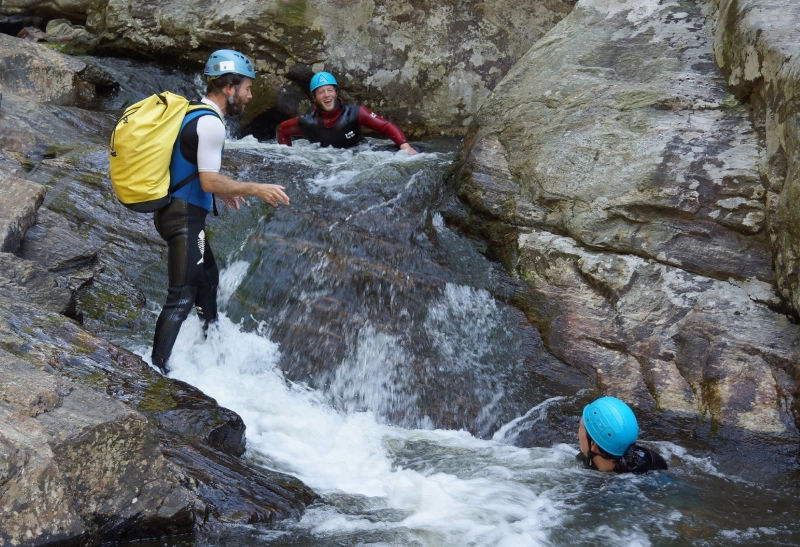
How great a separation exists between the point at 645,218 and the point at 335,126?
441cm

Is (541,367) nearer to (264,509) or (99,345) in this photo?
(264,509)

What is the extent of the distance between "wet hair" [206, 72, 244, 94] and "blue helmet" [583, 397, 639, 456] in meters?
2.98

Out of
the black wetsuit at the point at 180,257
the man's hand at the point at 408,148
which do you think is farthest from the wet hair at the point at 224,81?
the man's hand at the point at 408,148

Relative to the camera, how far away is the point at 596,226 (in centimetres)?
567

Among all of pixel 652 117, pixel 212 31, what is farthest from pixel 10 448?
pixel 212 31

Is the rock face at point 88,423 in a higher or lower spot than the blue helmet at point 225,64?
lower

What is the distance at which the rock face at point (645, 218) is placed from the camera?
4863 mm

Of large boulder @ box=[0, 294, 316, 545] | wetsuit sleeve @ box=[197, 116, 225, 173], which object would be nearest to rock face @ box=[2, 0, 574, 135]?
wetsuit sleeve @ box=[197, 116, 225, 173]

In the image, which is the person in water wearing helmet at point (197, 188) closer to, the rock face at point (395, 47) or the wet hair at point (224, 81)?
the wet hair at point (224, 81)

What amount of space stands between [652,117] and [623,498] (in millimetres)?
3176

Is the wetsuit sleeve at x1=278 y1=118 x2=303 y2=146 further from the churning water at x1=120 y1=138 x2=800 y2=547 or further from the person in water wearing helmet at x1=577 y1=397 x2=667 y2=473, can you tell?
the person in water wearing helmet at x1=577 y1=397 x2=667 y2=473

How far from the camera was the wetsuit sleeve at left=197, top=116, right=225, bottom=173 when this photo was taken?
4395 mm

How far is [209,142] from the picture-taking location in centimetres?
442

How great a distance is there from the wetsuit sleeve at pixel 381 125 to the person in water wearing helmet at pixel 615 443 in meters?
4.85
